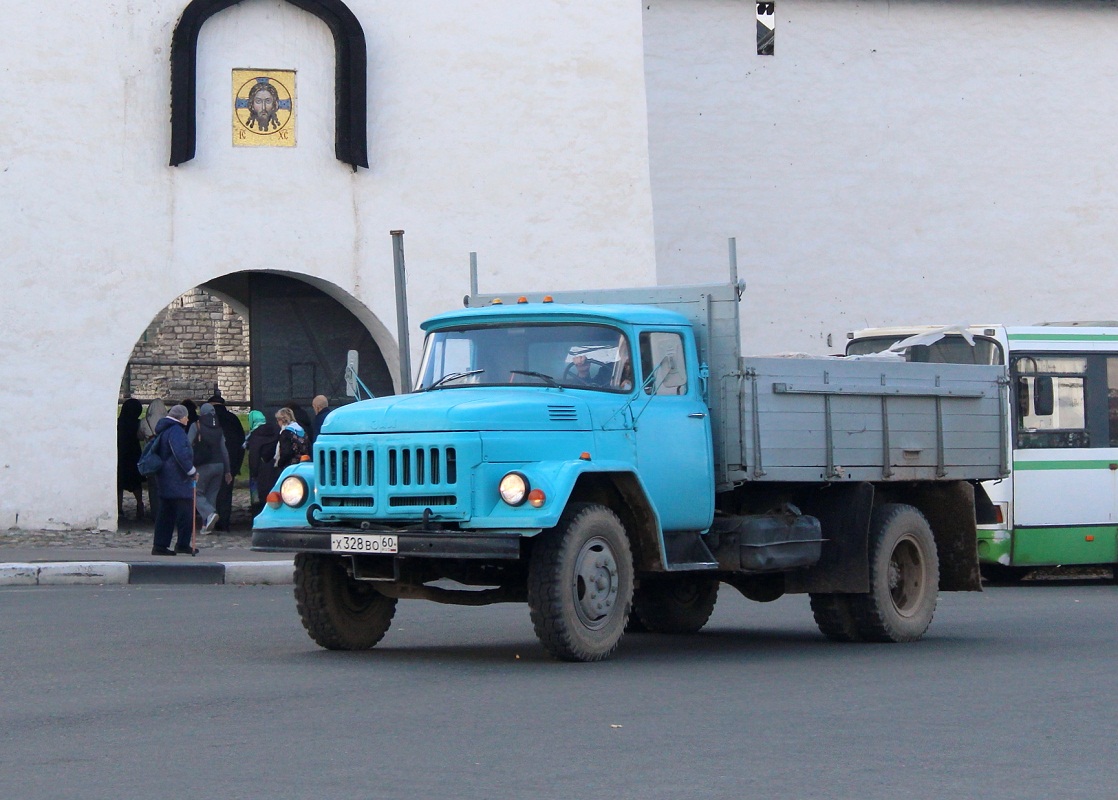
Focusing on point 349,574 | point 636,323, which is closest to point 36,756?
point 349,574

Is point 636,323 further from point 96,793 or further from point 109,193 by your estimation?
point 109,193

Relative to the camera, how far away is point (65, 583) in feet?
53.1

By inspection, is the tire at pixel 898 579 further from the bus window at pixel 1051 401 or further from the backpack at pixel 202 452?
the backpack at pixel 202 452

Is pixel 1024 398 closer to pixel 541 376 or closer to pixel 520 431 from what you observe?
pixel 541 376

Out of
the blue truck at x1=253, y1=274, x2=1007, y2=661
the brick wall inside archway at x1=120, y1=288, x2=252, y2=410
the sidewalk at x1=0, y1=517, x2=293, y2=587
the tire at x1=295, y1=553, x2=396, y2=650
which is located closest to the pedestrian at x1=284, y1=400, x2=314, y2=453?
the sidewalk at x1=0, y1=517, x2=293, y2=587

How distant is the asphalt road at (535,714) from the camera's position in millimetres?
6375

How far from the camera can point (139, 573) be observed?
16688mm

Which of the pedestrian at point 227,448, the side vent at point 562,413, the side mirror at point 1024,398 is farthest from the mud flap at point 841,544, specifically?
the pedestrian at point 227,448

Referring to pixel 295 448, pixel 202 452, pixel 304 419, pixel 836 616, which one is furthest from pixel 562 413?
pixel 304 419

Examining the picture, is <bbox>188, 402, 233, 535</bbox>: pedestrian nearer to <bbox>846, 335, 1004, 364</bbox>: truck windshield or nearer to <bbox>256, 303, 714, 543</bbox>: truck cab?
<bbox>846, 335, 1004, 364</bbox>: truck windshield

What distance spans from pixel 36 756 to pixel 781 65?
2066cm

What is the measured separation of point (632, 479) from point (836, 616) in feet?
8.19

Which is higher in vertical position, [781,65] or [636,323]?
[781,65]

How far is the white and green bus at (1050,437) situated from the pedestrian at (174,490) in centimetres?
701
